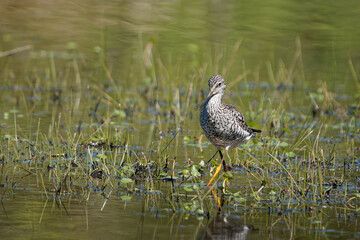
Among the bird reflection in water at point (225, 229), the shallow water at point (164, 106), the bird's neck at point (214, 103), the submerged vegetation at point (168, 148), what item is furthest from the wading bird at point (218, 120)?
the bird reflection in water at point (225, 229)

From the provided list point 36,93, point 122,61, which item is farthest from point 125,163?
point 122,61

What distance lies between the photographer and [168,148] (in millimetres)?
9344

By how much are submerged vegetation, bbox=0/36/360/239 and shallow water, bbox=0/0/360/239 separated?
0.11 feet

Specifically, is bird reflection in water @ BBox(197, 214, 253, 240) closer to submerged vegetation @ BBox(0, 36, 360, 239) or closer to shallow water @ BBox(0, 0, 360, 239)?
shallow water @ BBox(0, 0, 360, 239)

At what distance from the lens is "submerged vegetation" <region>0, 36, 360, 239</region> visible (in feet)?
23.0

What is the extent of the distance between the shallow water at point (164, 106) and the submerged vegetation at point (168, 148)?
3 cm

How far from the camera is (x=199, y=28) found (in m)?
18.8

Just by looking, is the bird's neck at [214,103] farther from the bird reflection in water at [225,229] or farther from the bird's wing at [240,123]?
the bird reflection in water at [225,229]

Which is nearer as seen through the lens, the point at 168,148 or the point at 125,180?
the point at 125,180

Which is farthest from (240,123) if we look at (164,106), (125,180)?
(164,106)

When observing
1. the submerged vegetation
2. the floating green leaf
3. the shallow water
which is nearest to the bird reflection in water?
the shallow water

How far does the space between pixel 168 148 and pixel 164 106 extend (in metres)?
3.11

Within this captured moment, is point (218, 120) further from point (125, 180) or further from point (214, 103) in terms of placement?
point (125, 180)

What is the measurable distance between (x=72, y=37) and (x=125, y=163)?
391 inches
